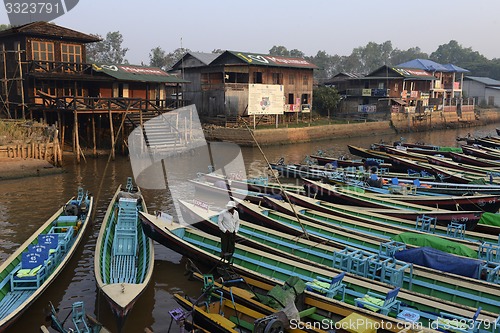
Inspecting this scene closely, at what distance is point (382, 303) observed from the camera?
340 inches

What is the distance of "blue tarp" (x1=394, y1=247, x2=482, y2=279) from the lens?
10.1m

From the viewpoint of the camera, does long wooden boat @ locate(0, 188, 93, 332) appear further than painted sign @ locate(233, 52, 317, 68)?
No

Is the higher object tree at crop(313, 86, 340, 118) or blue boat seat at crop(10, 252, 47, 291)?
tree at crop(313, 86, 340, 118)

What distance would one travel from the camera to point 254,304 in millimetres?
8680

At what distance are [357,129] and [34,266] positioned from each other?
41229 millimetres

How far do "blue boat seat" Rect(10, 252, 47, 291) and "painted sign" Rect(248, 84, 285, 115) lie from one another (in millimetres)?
29721

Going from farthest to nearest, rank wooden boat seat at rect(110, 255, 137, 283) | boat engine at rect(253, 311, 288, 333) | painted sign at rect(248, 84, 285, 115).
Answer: painted sign at rect(248, 84, 285, 115)
wooden boat seat at rect(110, 255, 137, 283)
boat engine at rect(253, 311, 288, 333)

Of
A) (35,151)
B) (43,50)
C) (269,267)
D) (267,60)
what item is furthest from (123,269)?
(267,60)

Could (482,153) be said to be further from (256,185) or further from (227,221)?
(227,221)

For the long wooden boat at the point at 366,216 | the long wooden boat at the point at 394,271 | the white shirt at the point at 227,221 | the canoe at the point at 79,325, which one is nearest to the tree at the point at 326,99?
the long wooden boat at the point at 366,216

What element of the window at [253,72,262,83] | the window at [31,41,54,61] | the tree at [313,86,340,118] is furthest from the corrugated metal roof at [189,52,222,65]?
the window at [31,41,54,61]

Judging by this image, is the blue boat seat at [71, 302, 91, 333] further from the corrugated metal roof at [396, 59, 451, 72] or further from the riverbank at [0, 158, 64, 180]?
the corrugated metal roof at [396, 59, 451, 72]

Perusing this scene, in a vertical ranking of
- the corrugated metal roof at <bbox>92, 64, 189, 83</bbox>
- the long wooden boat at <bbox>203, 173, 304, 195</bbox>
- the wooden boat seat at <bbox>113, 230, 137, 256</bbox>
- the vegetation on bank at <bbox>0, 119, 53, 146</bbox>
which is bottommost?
the wooden boat seat at <bbox>113, 230, 137, 256</bbox>

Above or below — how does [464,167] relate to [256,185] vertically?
above
